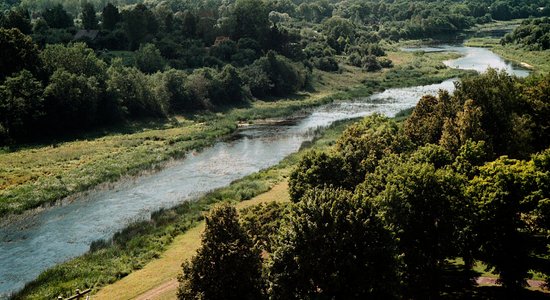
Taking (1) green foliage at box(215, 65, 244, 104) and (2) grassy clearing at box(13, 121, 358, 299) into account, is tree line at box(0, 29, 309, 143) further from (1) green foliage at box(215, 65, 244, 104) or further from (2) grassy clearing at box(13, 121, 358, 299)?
(2) grassy clearing at box(13, 121, 358, 299)

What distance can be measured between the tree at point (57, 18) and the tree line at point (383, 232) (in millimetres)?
115583

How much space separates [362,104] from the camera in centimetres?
12156

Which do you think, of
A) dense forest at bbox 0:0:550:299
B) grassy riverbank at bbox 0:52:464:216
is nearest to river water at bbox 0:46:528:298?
grassy riverbank at bbox 0:52:464:216

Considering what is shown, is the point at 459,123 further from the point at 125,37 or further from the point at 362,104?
the point at 125,37

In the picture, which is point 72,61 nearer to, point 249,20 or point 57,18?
point 57,18

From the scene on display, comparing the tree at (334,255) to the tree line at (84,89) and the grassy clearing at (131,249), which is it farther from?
the tree line at (84,89)

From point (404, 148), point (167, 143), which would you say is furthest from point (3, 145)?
point (404, 148)

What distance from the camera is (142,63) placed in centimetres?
11912

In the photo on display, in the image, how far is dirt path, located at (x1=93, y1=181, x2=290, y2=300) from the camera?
1545 inches

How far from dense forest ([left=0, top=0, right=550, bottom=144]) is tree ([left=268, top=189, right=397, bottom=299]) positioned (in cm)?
6534

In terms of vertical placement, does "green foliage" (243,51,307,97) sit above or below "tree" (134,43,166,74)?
below

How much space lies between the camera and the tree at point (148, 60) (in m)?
119

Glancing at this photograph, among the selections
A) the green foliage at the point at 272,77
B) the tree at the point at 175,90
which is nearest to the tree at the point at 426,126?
the tree at the point at 175,90

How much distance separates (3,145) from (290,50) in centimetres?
9222
